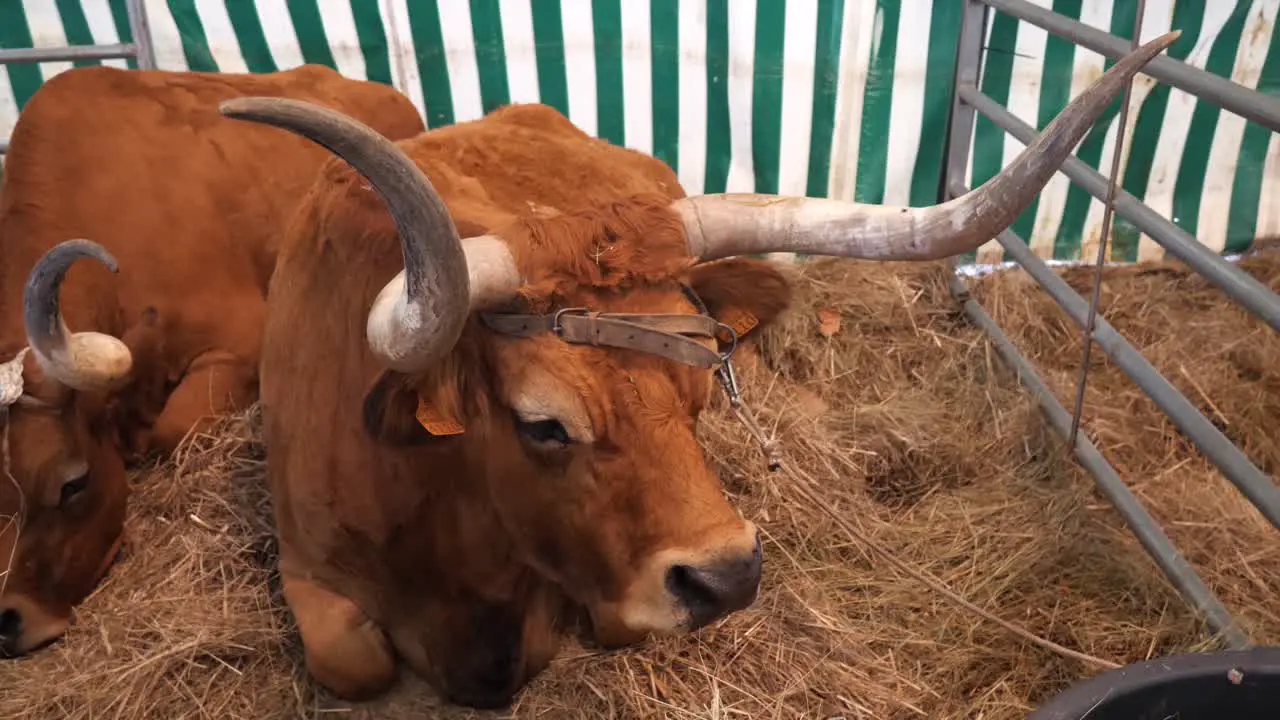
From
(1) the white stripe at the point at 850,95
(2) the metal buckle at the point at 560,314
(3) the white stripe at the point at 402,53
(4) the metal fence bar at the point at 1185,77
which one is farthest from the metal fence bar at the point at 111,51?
(4) the metal fence bar at the point at 1185,77

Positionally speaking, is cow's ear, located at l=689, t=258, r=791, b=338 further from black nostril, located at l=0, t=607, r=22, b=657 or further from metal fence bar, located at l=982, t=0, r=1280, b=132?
black nostril, located at l=0, t=607, r=22, b=657

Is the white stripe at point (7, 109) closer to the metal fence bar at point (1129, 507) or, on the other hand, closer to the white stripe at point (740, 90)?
the white stripe at point (740, 90)

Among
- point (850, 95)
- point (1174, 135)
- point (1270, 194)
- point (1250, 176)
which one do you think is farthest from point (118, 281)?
point (1270, 194)

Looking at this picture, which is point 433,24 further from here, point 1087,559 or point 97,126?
point 1087,559

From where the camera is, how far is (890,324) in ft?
15.1

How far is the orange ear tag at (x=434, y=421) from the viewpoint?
6.88 feet

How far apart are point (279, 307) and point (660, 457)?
1323 millimetres

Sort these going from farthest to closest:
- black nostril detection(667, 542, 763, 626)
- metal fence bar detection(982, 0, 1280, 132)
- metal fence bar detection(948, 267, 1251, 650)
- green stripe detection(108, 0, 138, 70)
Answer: green stripe detection(108, 0, 138, 70)
metal fence bar detection(948, 267, 1251, 650)
metal fence bar detection(982, 0, 1280, 132)
black nostril detection(667, 542, 763, 626)

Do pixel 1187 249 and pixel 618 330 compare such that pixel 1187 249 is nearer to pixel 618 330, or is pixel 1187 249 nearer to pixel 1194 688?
pixel 1194 688

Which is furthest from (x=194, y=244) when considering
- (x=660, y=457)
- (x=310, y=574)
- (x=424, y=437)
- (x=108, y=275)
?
(x=660, y=457)

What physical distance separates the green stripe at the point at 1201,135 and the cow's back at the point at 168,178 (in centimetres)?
356

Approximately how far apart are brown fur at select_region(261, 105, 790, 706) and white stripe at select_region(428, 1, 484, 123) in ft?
5.44

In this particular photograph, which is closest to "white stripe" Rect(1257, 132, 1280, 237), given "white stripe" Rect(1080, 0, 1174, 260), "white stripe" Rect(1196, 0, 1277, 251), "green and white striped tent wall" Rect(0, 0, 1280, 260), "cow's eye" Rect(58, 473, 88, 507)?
"green and white striped tent wall" Rect(0, 0, 1280, 260)

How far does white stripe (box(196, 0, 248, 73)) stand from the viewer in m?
4.65
